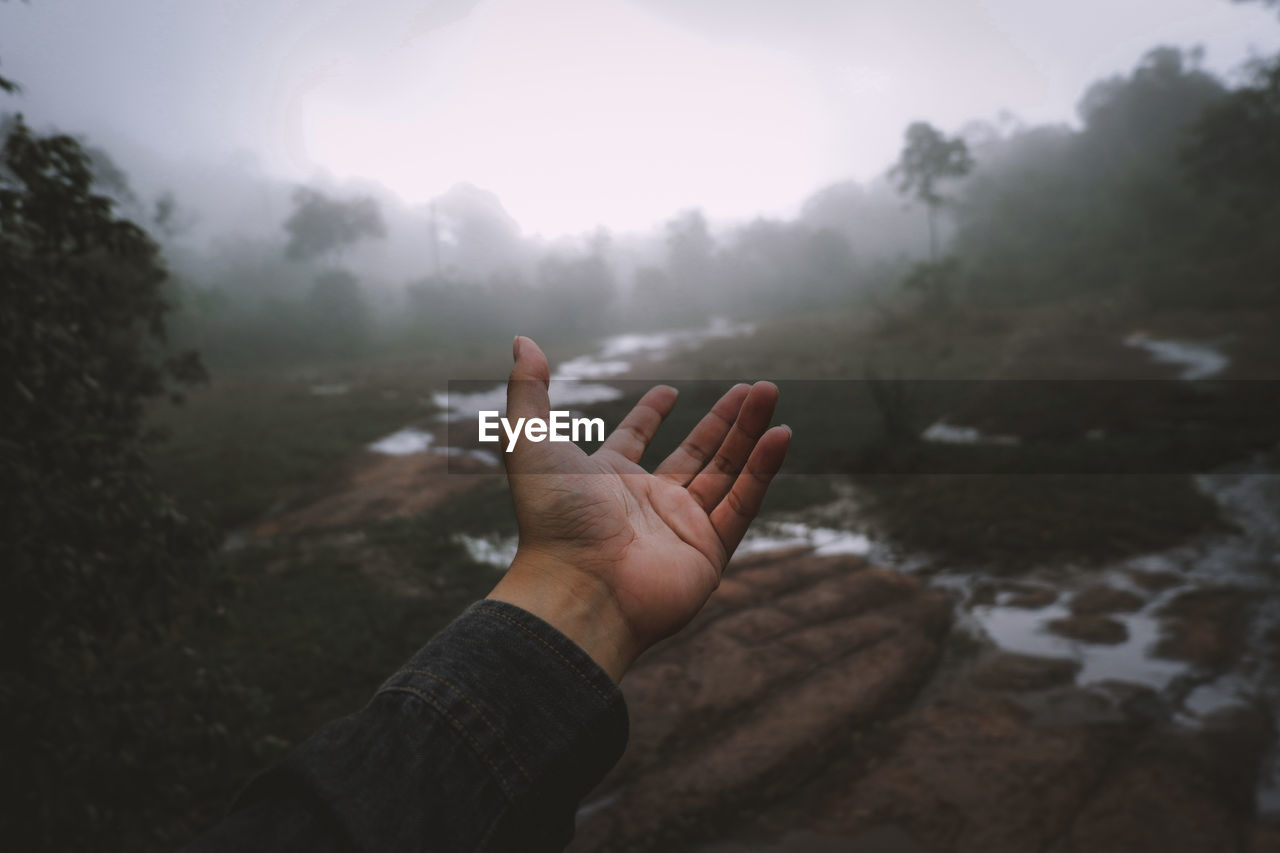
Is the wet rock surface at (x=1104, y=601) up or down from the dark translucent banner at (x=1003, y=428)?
down

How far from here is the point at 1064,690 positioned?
3812mm

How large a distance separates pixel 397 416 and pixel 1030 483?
41.1 ft

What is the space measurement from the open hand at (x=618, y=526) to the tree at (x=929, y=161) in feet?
89.3

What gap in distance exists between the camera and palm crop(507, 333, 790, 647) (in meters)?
1.61

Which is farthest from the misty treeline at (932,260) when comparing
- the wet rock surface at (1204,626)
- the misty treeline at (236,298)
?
the wet rock surface at (1204,626)

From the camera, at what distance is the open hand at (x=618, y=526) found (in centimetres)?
149

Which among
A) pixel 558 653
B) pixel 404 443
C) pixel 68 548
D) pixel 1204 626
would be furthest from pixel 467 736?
pixel 404 443

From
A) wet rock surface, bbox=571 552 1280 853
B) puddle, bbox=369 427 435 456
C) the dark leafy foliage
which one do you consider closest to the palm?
the dark leafy foliage

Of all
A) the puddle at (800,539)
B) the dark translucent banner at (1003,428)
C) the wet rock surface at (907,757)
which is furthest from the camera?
the dark translucent banner at (1003,428)

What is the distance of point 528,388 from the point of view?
1.61 m

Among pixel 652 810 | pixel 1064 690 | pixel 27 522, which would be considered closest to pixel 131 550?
pixel 27 522

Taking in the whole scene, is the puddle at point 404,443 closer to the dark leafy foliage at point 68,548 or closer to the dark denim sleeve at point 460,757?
the dark leafy foliage at point 68,548

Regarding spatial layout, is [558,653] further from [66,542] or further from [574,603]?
[66,542]

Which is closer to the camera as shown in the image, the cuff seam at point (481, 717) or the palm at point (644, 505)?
the cuff seam at point (481, 717)
